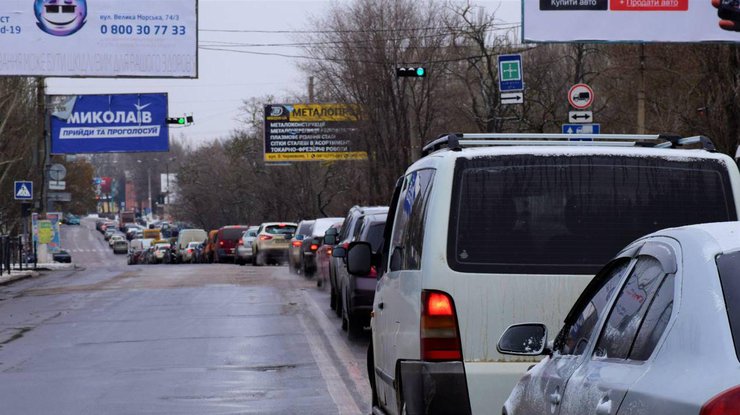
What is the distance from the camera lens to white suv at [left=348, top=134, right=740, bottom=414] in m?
5.99

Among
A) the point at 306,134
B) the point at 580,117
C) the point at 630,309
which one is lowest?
the point at 630,309

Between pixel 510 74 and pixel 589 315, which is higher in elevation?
pixel 510 74

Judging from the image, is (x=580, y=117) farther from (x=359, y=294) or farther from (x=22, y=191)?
(x=22, y=191)

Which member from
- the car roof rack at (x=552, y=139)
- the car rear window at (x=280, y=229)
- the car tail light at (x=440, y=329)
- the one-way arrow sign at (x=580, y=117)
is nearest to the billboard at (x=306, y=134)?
the car rear window at (x=280, y=229)

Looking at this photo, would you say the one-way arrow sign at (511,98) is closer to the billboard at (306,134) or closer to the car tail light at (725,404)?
the car tail light at (725,404)

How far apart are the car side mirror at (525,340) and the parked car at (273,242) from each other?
34.9 m

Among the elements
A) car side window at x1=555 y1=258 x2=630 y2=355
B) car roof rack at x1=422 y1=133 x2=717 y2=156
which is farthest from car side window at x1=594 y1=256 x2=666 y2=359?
car roof rack at x1=422 y1=133 x2=717 y2=156

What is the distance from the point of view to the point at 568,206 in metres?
6.14

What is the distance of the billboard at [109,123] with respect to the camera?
154 feet

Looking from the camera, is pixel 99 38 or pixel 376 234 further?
pixel 99 38

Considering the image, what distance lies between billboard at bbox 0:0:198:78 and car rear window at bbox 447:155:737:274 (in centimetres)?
2992

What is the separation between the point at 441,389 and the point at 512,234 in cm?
85

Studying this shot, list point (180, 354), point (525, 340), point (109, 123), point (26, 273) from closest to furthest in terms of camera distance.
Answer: point (525, 340) < point (180, 354) < point (26, 273) < point (109, 123)

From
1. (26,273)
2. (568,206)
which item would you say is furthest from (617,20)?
(568,206)
